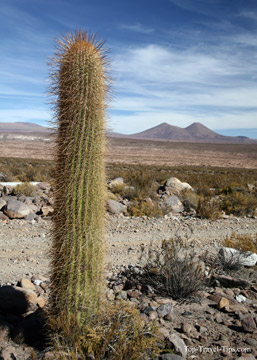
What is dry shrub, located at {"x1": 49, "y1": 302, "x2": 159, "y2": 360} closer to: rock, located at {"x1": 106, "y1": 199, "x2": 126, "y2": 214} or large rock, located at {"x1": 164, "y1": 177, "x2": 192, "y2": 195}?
rock, located at {"x1": 106, "y1": 199, "x2": 126, "y2": 214}

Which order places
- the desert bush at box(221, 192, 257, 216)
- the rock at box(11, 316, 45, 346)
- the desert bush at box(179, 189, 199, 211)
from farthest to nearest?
1. the desert bush at box(179, 189, 199, 211)
2. the desert bush at box(221, 192, 257, 216)
3. the rock at box(11, 316, 45, 346)

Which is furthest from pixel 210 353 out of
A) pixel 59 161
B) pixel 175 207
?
pixel 175 207

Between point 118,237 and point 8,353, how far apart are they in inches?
198

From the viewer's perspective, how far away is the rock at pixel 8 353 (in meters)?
3.10

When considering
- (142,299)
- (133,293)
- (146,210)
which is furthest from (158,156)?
(142,299)

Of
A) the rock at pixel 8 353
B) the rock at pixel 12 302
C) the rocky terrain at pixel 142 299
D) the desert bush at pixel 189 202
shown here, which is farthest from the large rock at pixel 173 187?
the rock at pixel 8 353

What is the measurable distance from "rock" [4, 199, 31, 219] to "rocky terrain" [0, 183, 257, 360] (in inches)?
14.9

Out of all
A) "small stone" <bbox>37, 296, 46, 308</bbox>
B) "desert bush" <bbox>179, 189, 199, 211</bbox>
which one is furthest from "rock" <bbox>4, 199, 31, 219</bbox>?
"desert bush" <bbox>179, 189, 199, 211</bbox>

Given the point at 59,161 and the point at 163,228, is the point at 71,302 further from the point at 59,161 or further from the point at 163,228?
the point at 163,228

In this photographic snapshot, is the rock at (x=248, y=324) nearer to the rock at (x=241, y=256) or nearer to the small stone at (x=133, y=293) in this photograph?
the small stone at (x=133, y=293)

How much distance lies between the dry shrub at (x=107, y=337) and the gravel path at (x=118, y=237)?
2.14 m

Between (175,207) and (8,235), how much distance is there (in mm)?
6059

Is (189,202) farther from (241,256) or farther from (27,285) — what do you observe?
(27,285)

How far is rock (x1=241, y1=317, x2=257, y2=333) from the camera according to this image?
377cm
